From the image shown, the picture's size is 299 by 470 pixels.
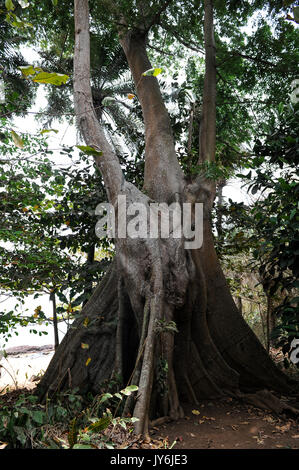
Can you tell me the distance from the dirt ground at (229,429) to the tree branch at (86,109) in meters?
2.44

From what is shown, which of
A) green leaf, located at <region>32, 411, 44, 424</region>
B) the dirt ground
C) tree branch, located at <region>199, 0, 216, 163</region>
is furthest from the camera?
tree branch, located at <region>199, 0, 216, 163</region>

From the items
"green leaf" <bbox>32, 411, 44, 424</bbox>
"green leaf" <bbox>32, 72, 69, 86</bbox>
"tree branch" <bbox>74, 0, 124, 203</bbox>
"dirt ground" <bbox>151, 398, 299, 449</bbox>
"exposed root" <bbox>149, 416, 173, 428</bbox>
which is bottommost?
"dirt ground" <bbox>151, 398, 299, 449</bbox>

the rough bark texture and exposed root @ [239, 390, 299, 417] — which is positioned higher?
the rough bark texture

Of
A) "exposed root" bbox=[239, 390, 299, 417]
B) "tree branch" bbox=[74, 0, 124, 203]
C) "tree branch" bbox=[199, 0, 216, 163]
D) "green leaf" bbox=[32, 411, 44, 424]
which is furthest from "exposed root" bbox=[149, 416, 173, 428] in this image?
"tree branch" bbox=[199, 0, 216, 163]

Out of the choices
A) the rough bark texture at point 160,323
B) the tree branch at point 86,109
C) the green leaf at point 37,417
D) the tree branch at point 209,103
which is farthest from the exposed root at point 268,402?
the tree branch at point 209,103

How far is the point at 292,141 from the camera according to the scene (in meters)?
3.87

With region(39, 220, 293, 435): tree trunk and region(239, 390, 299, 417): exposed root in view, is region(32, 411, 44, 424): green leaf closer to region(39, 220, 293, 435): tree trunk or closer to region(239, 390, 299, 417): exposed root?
region(39, 220, 293, 435): tree trunk

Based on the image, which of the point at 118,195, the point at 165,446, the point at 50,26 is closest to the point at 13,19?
the point at 118,195

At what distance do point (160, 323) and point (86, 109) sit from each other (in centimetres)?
244

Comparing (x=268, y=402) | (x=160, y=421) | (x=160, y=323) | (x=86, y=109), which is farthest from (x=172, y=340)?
(x=86, y=109)

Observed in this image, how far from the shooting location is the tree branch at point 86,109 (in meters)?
3.98

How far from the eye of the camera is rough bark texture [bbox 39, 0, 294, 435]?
3699 millimetres

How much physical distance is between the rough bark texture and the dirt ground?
0.55 ft

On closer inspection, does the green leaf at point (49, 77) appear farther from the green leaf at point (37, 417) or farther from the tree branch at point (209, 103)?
the tree branch at point (209, 103)
